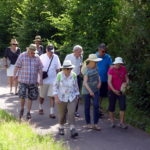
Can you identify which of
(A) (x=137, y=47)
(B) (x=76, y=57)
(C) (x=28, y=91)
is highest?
(A) (x=137, y=47)

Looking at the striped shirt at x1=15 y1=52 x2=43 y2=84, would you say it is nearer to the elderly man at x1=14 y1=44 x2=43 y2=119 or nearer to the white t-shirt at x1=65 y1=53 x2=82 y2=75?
the elderly man at x1=14 y1=44 x2=43 y2=119

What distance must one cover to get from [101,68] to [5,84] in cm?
797

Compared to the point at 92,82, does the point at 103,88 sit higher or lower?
lower

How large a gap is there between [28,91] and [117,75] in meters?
2.32

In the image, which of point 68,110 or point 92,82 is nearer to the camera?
point 68,110

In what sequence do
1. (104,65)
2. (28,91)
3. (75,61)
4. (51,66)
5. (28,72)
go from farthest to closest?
(51,66)
(75,61)
(104,65)
(28,91)
(28,72)

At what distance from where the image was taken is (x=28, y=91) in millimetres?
10953

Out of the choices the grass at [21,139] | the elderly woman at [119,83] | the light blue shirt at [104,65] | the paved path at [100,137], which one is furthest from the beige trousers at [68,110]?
the light blue shirt at [104,65]

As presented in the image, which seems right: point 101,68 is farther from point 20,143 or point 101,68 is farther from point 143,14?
point 20,143

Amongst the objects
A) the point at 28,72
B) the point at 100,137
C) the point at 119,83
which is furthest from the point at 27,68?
the point at 100,137

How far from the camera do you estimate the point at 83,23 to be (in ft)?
49.1

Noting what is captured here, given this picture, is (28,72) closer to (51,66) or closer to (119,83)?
(51,66)

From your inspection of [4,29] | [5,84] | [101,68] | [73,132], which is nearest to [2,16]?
[4,29]

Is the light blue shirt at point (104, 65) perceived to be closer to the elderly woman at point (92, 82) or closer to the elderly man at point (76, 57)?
the elderly man at point (76, 57)
